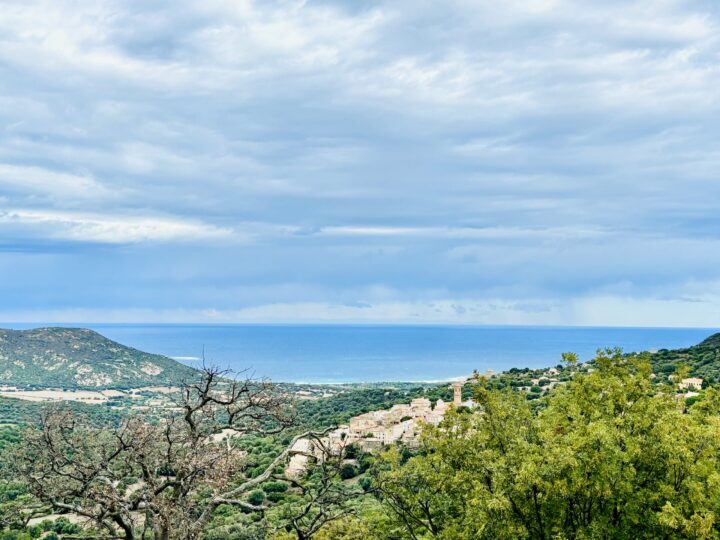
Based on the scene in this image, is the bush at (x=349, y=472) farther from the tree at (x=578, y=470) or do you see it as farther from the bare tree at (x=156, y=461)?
the bare tree at (x=156, y=461)

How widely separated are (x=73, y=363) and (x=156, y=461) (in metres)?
148

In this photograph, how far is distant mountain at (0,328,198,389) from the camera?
5335 inches

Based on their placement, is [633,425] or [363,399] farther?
[363,399]

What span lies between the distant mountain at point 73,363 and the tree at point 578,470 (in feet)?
397

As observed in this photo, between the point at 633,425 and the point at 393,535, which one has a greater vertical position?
the point at 633,425

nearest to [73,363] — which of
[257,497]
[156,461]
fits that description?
[257,497]

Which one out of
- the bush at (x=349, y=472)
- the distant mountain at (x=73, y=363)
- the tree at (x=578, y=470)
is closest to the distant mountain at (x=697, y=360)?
the bush at (x=349, y=472)

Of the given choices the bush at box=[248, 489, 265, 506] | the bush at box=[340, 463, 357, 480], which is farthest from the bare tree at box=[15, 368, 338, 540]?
the bush at box=[340, 463, 357, 480]

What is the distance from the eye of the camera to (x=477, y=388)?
1577 cm

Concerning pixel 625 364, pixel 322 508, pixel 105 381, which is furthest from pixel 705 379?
pixel 105 381

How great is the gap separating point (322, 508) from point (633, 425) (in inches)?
264

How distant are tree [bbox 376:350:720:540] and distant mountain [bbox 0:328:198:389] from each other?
121141mm

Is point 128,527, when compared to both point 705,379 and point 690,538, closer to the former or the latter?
point 690,538

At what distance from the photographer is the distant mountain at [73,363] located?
13550 cm
